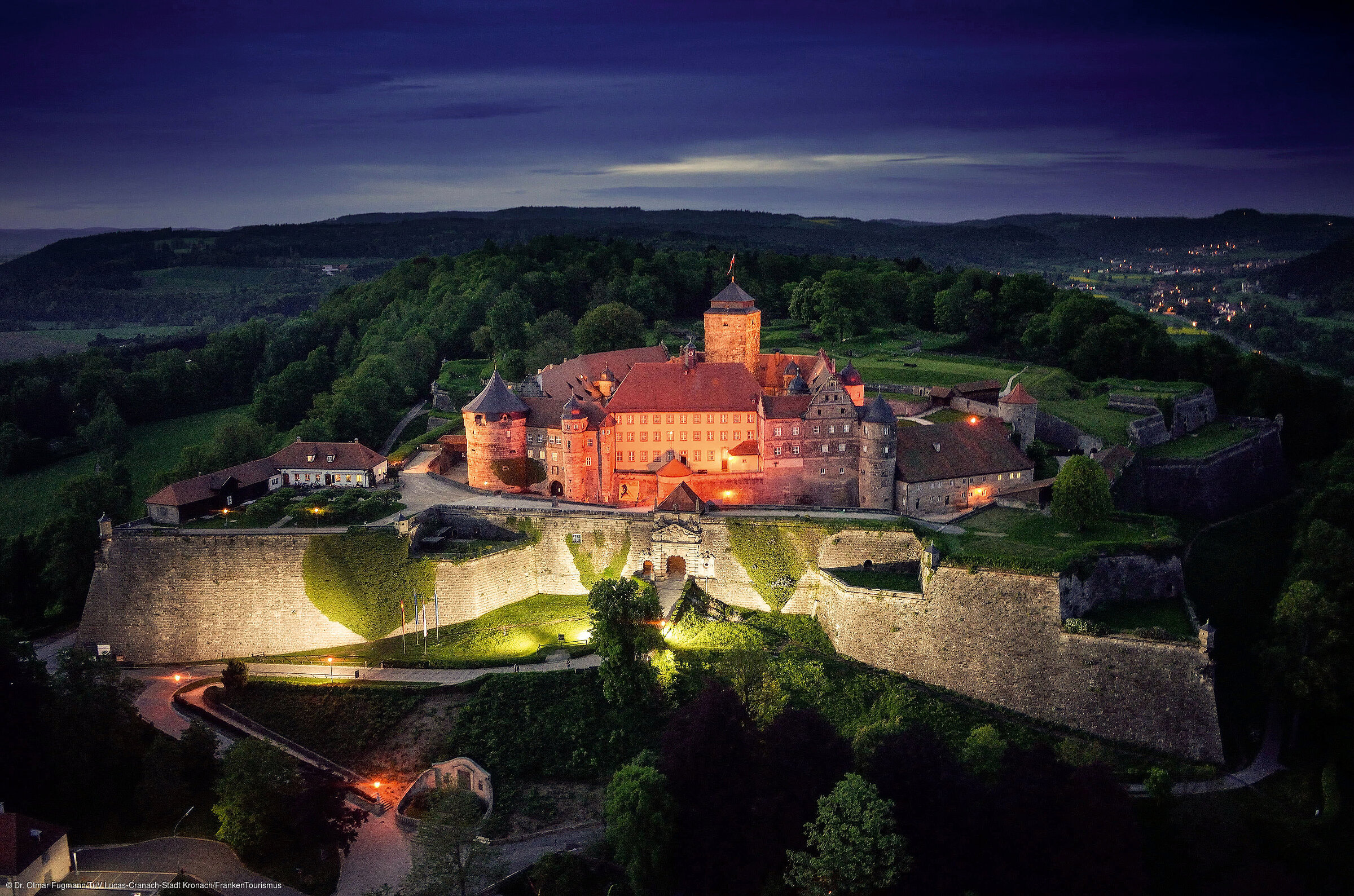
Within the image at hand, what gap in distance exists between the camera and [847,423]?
49.1 metres

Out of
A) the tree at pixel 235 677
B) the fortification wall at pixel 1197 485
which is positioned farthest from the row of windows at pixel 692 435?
the tree at pixel 235 677

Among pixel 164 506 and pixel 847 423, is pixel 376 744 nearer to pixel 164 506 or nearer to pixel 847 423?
pixel 164 506

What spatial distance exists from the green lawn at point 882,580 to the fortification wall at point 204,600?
21397mm

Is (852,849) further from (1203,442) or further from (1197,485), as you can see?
(1203,442)

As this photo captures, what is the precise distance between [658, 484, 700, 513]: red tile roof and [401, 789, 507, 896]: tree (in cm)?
1736

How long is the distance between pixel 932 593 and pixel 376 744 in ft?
70.3

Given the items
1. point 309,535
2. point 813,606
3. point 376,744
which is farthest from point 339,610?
point 813,606

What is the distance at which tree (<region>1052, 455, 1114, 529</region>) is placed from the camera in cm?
4175

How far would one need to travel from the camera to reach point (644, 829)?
30484mm

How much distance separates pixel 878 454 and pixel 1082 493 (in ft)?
29.1

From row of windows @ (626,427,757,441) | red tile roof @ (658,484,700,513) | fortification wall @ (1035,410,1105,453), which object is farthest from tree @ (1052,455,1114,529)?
red tile roof @ (658,484,700,513)

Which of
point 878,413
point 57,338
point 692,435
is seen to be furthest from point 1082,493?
point 57,338

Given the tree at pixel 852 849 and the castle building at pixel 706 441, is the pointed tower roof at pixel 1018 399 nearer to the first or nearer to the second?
the castle building at pixel 706 441

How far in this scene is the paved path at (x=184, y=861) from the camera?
33031 millimetres
